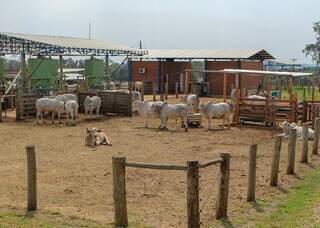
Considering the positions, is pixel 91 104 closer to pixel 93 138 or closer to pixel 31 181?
pixel 93 138

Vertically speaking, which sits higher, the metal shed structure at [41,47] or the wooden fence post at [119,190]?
the metal shed structure at [41,47]

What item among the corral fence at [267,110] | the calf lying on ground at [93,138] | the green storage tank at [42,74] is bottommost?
the calf lying on ground at [93,138]

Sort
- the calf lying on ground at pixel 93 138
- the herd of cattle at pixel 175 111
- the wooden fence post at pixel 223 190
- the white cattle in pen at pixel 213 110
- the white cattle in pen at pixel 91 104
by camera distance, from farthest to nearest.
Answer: the white cattle in pen at pixel 91 104
the white cattle in pen at pixel 213 110
the herd of cattle at pixel 175 111
the calf lying on ground at pixel 93 138
the wooden fence post at pixel 223 190

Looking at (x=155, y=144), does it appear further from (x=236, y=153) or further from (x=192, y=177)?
(x=192, y=177)

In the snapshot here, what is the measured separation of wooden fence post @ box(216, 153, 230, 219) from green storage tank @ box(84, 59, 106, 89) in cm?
2356

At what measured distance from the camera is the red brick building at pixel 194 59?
41.0 m

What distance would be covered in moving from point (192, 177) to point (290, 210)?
2.63 meters

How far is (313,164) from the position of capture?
45.5 feet

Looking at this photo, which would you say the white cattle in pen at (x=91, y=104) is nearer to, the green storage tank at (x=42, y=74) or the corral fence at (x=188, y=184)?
the green storage tank at (x=42, y=74)

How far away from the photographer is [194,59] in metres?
42.7

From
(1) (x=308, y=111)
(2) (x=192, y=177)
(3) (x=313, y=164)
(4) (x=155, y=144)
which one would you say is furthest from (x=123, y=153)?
(1) (x=308, y=111)

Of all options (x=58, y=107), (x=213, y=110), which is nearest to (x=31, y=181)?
(x=213, y=110)

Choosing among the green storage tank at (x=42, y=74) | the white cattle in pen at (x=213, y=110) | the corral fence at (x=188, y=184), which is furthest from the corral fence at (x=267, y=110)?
the corral fence at (x=188, y=184)

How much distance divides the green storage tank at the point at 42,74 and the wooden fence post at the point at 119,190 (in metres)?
19.7
